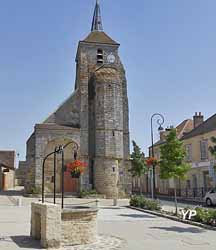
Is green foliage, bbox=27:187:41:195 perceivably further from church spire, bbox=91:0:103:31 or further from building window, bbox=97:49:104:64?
church spire, bbox=91:0:103:31

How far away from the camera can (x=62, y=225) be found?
9133 mm

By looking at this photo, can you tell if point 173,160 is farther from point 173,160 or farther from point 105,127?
point 105,127

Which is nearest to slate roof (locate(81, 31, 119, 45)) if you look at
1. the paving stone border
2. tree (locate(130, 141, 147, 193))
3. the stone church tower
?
the stone church tower

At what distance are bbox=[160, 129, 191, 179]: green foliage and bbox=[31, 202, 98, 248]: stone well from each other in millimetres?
8150

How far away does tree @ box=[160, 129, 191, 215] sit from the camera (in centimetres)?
1711

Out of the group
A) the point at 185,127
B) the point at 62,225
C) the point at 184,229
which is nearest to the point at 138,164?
the point at 184,229

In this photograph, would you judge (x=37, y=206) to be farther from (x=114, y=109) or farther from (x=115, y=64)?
(x=115, y=64)

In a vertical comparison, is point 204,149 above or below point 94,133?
below

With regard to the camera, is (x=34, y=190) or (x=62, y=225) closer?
(x=62, y=225)

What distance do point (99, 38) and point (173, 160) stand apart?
87.3ft

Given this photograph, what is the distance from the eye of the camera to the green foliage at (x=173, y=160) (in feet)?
56.1

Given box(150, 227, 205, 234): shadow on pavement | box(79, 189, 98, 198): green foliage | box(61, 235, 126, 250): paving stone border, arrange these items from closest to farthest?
1. box(61, 235, 126, 250): paving stone border
2. box(150, 227, 205, 234): shadow on pavement
3. box(79, 189, 98, 198): green foliage

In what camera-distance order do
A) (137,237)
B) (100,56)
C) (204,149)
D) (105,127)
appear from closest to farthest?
1. (137,237)
2. (204,149)
3. (105,127)
4. (100,56)

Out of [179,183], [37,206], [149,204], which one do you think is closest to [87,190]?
[179,183]
